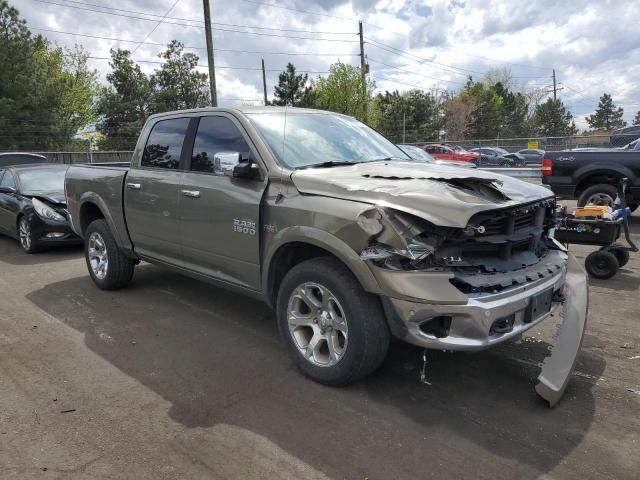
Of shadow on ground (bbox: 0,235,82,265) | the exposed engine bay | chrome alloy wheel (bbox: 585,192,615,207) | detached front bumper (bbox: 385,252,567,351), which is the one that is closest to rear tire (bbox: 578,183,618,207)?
chrome alloy wheel (bbox: 585,192,615,207)

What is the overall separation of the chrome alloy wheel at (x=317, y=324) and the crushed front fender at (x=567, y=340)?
4.42 feet

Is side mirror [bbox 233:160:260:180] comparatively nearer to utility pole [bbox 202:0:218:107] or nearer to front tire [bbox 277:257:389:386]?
front tire [bbox 277:257:389:386]

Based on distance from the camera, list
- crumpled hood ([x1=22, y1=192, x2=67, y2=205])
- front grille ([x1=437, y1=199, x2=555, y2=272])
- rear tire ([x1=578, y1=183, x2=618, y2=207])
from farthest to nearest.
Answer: rear tire ([x1=578, y1=183, x2=618, y2=207])
crumpled hood ([x1=22, y1=192, x2=67, y2=205])
front grille ([x1=437, y1=199, x2=555, y2=272])

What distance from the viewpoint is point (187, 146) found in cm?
474

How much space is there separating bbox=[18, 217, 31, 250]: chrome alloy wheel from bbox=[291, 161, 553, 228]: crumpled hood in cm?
668

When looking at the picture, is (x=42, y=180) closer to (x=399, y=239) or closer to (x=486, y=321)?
(x=399, y=239)

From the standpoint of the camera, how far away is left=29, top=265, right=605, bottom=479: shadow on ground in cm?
278

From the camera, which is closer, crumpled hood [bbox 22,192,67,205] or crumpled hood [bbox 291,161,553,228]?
crumpled hood [bbox 291,161,553,228]

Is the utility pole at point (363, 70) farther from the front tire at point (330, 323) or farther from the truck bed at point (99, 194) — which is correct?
the front tire at point (330, 323)

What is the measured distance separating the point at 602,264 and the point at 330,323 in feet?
14.7

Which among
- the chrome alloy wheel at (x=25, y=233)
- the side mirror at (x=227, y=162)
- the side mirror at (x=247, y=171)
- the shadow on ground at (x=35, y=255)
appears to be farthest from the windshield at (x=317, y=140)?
the chrome alloy wheel at (x=25, y=233)

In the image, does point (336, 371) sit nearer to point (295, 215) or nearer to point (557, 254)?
point (295, 215)

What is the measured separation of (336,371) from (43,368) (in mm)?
2411

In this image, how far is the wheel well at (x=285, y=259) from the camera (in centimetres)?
368
